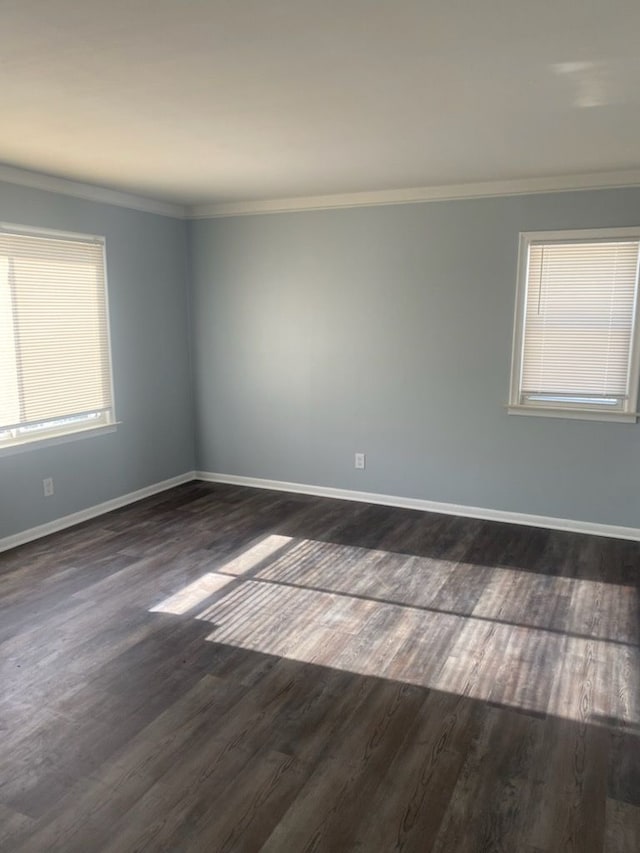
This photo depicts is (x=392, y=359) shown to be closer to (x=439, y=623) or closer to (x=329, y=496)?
(x=329, y=496)

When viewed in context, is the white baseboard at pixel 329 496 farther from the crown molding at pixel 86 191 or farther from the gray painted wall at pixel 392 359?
the crown molding at pixel 86 191

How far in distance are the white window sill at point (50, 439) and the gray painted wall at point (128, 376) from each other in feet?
0.11

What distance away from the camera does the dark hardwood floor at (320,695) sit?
187 centimetres

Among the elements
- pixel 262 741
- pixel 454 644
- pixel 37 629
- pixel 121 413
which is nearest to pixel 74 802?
pixel 262 741

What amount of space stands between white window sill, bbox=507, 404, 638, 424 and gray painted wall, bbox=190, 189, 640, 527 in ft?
0.16

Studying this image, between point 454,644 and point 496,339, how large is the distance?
7.74 feet

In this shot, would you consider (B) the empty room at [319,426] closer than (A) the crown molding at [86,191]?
Yes

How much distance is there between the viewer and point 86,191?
4359 mm

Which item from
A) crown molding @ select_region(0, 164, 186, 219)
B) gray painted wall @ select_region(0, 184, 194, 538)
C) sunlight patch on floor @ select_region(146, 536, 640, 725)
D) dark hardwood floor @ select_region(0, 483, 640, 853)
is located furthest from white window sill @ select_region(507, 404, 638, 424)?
crown molding @ select_region(0, 164, 186, 219)

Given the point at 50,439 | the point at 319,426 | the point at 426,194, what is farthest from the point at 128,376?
the point at 426,194

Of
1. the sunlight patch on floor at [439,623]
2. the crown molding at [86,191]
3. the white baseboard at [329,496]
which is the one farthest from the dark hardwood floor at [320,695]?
the crown molding at [86,191]

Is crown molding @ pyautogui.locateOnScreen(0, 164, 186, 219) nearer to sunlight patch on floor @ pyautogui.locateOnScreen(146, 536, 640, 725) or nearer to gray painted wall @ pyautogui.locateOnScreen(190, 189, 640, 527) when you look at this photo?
gray painted wall @ pyautogui.locateOnScreen(190, 189, 640, 527)

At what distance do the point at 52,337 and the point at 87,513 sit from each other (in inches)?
53.0

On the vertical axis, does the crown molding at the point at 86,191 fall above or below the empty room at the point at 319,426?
above
